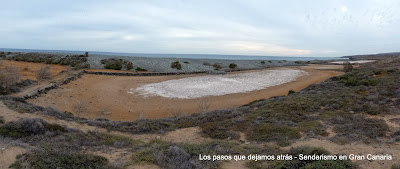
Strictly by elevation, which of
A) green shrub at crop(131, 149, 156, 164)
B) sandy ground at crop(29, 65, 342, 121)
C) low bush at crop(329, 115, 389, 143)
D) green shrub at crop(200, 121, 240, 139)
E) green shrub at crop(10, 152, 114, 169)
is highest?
low bush at crop(329, 115, 389, 143)

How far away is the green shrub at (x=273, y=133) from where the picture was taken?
6.63 metres

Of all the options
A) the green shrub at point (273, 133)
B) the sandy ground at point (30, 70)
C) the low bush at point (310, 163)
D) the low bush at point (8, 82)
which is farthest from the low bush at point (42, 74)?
the low bush at point (310, 163)

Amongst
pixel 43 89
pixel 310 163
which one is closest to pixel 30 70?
pixel 43 89

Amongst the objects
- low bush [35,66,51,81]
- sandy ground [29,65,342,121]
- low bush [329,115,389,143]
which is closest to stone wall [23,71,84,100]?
sandy ground [29,65,342,121]

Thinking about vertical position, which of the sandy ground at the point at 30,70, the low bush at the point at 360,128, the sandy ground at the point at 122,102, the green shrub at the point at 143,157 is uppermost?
the sandy ground at the point at 30,70

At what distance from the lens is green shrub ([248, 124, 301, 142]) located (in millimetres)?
6633

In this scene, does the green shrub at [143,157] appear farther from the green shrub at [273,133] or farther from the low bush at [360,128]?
Answer: the low bush at [360,128]

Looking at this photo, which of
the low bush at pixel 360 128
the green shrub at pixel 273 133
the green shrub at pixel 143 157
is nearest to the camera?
the green shrub at pixel 143 157

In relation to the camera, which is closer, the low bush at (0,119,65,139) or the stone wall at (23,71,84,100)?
the low bush at (0,119,65,139)

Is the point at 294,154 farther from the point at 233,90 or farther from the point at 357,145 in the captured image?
the point at 233,90

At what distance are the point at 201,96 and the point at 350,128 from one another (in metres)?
10.2

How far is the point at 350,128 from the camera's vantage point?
275 inches

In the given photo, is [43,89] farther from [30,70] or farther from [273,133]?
[273,133]

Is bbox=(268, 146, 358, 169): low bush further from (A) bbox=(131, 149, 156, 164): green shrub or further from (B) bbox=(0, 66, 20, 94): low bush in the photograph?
(B) bbox=(0, 66, 20, 94): low bush
